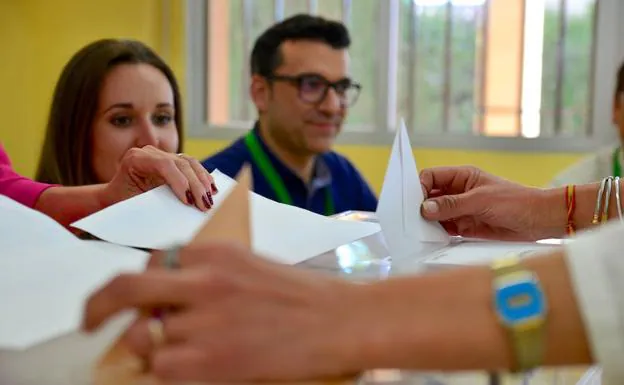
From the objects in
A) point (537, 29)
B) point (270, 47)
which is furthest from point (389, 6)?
point (270, 47)

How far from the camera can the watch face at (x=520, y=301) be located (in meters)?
0.42

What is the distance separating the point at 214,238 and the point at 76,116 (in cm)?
122

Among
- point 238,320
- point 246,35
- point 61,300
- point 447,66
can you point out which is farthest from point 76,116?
point 447,66

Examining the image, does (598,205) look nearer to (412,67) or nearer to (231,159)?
(231,159)

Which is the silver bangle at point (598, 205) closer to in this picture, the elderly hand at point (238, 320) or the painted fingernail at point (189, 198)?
the painted fingernail at point (189, 198)

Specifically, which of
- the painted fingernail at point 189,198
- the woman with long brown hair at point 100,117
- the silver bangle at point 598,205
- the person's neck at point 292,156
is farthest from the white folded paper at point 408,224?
the person's neck at point 292,156

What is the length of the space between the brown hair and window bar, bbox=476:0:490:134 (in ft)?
6.46

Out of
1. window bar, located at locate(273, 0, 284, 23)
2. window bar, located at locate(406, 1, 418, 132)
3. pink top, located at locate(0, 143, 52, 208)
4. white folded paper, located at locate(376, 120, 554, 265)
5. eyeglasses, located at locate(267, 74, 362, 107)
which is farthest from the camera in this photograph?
window bar, located at locate(273, 0, 284, 23)

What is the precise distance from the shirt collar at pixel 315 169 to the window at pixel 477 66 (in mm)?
830

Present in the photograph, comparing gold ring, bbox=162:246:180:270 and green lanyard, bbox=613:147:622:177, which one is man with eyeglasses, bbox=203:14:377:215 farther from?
gold ring, bbox=162:246:180:270

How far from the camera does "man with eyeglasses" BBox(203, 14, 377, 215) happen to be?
2.29m

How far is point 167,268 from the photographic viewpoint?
0.45 m

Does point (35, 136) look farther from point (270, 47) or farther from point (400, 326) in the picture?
point (400, 326)

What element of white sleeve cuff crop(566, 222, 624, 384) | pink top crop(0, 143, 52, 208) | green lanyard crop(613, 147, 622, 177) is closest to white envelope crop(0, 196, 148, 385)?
white sleeve cuff crop(566, 222, 624, 384)
